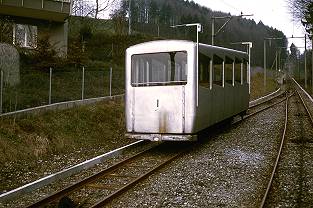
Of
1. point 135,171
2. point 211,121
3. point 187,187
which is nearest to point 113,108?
point 211,121

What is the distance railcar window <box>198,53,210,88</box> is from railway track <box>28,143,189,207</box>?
2.03 m

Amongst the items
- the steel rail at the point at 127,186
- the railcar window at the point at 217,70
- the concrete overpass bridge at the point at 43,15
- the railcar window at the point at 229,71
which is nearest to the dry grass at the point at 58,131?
the steel rail at the point at 127,186

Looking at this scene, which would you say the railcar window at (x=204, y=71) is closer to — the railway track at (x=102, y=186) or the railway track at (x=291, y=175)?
the railway track at (x=102, y=186)

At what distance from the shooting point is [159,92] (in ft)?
40.2

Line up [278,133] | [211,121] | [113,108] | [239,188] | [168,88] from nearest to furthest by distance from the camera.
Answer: [239,188] < [168,88] < [211,121] < [278,133] < [113,108]

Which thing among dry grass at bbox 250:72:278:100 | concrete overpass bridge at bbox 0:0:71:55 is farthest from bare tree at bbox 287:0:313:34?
concrete overpass bridge at bbox 0:0:71:55

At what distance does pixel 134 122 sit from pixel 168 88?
1.39 meters

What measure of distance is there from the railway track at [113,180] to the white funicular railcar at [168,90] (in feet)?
2.42

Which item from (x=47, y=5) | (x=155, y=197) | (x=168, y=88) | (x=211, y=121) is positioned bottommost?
(x=155, y=197)

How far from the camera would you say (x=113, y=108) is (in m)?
18.3

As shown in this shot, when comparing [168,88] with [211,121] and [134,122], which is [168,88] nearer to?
[134,122]

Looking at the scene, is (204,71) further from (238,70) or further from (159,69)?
(238,70)

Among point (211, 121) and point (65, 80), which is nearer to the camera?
point (211, 121)

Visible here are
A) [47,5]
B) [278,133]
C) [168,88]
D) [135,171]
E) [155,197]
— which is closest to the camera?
[155,197]
